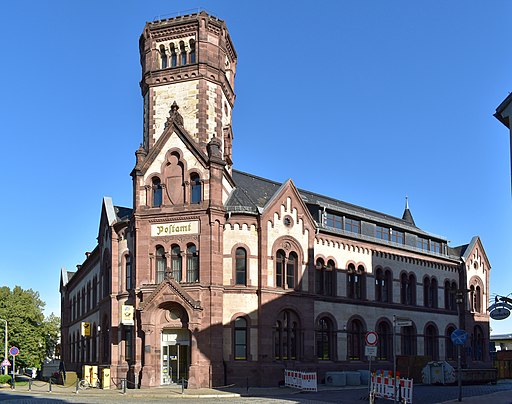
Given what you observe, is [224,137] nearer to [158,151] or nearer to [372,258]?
[158,151]

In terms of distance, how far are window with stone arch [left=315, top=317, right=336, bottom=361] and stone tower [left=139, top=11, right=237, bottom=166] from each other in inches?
502

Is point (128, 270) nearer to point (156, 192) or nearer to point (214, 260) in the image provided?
point (156, 192)

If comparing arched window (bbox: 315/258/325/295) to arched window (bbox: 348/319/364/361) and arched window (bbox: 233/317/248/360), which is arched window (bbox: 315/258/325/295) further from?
arched window (bbox: 233/317/248/360)

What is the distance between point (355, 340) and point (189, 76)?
22446mm

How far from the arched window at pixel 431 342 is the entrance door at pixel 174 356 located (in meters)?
24.6

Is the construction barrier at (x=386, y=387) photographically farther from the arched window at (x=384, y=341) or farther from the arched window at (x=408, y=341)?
the arched window at (x=408, y=341)

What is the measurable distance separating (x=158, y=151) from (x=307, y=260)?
39.6 feet

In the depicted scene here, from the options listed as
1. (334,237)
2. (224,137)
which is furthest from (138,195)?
(334,237)

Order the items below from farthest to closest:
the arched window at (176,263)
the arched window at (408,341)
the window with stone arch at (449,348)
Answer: the window with stone arch at (449,348) → the arched window at (408,341) → the arched window at (176,263)

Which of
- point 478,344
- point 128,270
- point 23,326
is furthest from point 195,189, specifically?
point 23,326

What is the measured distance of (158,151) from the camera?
4400 centimetres

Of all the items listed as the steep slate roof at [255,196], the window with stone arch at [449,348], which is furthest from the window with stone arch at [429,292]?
the steep slate roof at [255,196]

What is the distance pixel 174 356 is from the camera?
41.2 m

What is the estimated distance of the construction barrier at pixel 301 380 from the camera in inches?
1537
